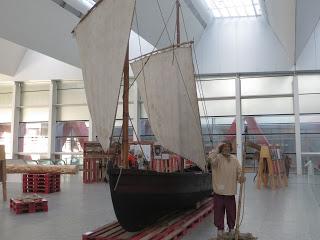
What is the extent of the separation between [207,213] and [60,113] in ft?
73.3

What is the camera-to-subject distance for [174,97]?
10000mm

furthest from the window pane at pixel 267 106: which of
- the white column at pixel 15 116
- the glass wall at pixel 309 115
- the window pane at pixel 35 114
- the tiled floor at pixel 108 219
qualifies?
the white column at pixel 15 116

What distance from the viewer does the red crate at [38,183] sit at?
503 inches

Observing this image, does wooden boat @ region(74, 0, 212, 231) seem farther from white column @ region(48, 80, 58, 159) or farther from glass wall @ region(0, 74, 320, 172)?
white column @ region(48, 80, 58, 159)

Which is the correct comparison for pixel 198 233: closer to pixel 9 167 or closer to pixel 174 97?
pixel 174 97

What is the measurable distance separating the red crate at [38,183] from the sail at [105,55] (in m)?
6.19

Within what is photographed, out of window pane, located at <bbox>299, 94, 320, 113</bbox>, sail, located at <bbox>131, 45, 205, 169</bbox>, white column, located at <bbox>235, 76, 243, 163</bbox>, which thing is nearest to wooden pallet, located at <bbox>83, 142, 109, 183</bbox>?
sail, located at <bbox>131, 45, 205, 169</bbox>

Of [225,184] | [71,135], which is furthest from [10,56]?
[225,184]

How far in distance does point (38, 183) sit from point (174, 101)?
596 cm

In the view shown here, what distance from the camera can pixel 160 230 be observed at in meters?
6.37

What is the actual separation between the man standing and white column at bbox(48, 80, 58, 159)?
2365cm

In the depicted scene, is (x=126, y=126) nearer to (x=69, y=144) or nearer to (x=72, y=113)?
(x=69, y=144)

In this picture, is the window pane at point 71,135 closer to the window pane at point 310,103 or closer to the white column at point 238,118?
the white column at point 238,118

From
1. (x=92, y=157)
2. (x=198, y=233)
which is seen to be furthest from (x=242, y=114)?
(x=198, y=233)
